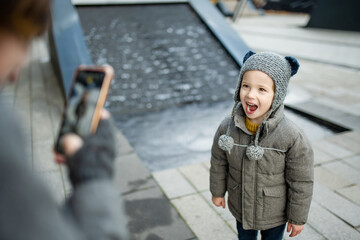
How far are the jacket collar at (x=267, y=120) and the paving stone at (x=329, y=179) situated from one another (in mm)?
2184

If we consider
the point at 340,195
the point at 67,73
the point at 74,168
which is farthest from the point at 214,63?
the point at 74,168

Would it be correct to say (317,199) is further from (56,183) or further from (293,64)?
(56,183)

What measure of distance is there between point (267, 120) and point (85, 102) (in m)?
1.19

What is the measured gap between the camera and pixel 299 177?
1.90 meters

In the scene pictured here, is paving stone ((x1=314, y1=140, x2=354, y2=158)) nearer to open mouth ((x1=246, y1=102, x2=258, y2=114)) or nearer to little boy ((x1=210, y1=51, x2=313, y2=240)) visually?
little boy ((x1=210, y1=51, x2=313, y2=240))

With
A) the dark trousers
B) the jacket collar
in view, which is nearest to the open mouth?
the jacket collar

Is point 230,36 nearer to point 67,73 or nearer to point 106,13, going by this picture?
point 106,13

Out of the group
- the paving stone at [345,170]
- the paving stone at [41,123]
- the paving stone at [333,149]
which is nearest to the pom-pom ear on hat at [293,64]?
the paving stone at [345,170]

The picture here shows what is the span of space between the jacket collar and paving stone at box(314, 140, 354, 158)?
2925 mm

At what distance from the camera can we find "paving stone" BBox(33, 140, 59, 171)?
379cm

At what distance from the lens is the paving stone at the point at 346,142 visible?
4566mm

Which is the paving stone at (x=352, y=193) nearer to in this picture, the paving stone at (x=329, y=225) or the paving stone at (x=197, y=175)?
the paving stone at (x=329, y=225)

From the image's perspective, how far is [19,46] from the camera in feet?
2.44

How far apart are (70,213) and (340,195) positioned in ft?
11.2
